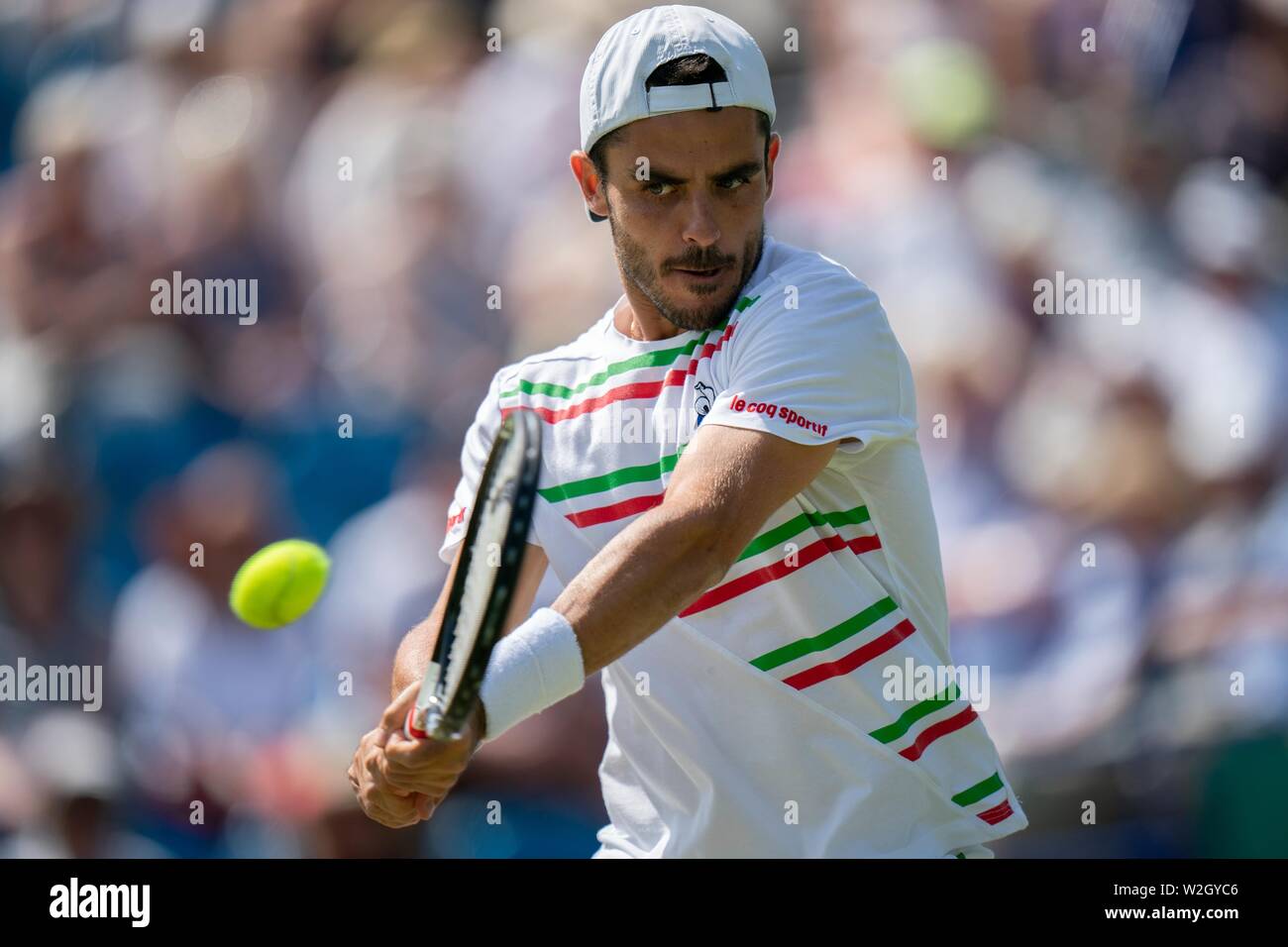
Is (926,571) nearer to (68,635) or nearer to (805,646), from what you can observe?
(805,646)

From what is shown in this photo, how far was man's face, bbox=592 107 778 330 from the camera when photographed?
290 cm

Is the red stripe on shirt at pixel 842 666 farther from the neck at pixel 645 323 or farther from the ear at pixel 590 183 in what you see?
the ear at pixel 590 183

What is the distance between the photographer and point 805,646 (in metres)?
2.87

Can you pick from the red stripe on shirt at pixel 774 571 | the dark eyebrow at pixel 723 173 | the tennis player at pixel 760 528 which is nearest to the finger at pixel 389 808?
the tennis player at pixel 760 528

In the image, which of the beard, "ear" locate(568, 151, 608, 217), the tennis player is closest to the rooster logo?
the tennis player

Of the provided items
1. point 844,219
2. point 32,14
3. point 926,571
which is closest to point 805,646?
point 926,571

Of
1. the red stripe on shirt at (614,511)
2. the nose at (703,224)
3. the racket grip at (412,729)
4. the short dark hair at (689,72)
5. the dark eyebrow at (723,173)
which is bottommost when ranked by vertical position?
the racket grip at (412,729)

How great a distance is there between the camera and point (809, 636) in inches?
113

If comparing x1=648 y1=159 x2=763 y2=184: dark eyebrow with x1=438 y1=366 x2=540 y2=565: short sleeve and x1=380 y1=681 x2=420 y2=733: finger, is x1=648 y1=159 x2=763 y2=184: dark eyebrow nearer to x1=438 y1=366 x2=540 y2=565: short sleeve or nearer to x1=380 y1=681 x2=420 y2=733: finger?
Result: x1=438 y1=366 x2=540 y2=565: short sleeve

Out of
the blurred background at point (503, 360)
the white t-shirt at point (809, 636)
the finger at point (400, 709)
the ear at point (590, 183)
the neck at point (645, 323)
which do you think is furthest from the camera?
the blurred background at point (503, 360)

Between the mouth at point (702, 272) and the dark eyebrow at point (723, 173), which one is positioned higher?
the dark eyebrow at point (723, 173)

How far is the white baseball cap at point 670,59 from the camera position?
2.89 m

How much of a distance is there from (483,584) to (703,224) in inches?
34.9
